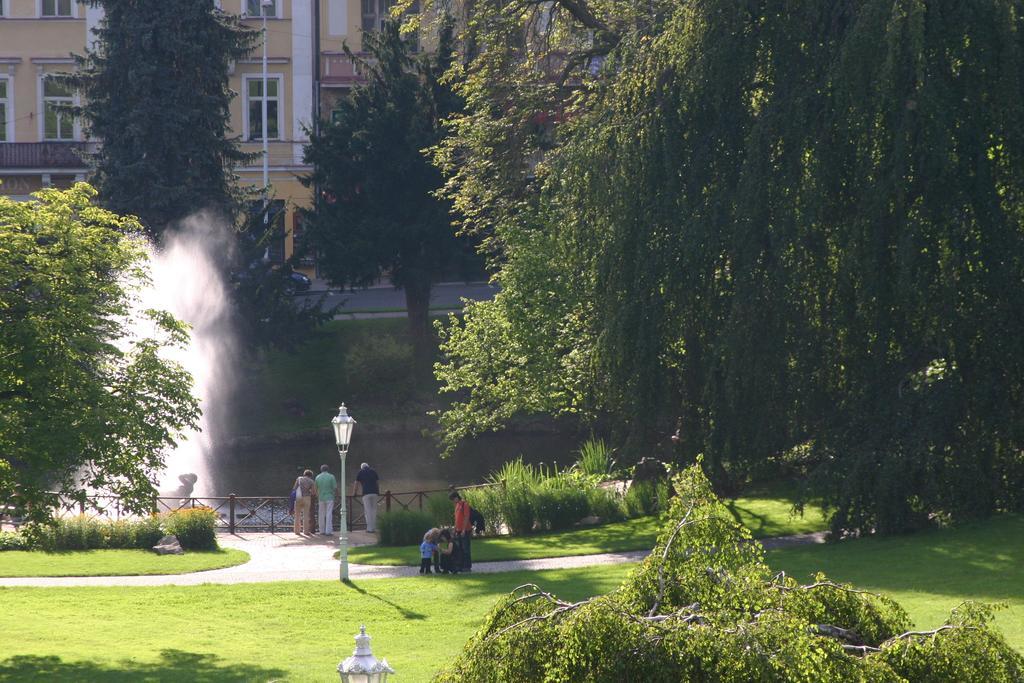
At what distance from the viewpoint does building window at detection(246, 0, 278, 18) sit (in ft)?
210

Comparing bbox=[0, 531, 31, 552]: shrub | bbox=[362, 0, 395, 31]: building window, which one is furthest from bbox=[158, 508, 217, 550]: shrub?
bbox=[362, 0, 395, 31]: building window

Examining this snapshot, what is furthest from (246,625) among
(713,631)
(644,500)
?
(713,631)

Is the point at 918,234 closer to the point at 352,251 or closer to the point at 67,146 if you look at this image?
the point at 352,251

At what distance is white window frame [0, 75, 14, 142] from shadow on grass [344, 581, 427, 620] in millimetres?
45929

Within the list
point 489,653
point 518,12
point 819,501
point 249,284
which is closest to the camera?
point 489,653

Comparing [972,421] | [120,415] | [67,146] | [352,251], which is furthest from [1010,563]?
[67,146]

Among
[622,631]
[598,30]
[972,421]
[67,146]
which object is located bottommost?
[622,631]

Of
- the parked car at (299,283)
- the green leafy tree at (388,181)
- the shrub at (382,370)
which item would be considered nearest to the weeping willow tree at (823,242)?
the green leafy tree at (388,181)

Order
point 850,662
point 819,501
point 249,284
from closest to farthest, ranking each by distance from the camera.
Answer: point 850,662
point 819,501
point 249,284

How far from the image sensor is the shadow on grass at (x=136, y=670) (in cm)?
1661

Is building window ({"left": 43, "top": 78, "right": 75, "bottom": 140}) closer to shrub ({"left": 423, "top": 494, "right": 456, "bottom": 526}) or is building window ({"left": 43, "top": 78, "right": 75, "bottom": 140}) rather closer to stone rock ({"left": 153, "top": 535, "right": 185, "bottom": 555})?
stone rock ({"left": 153, "top": 535, "right": 185, "bottom": 555})

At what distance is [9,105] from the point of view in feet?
207

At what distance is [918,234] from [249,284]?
31747 millimetres

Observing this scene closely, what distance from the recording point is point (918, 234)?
23.3 metres
